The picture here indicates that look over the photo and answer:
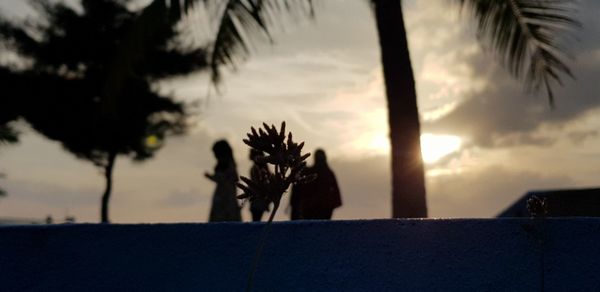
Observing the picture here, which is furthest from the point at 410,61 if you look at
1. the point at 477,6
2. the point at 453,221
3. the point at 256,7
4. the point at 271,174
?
the point at 271,174

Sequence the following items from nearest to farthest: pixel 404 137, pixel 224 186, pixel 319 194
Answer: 1. pixel 404 137
2. pixel 224 186
3. pixel 319 194

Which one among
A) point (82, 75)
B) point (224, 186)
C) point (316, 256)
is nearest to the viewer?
point (316, 256)

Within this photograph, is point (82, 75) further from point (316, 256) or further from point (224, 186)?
point (316, 256)

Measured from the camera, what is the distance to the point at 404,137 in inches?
343

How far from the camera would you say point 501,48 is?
A: 30.2ft

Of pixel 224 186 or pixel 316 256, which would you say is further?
pixel 224 186

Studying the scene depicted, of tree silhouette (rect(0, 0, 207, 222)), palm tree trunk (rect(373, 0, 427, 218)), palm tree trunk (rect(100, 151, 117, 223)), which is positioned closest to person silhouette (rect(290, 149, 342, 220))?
palm tree trunk (rect(373, 0, 427, 218))

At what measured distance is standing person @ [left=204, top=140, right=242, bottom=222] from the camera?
8.86 meters

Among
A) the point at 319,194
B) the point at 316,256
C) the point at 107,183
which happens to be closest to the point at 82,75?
the point at 107,183

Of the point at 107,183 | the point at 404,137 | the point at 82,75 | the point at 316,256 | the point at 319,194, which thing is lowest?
the point at 316,256

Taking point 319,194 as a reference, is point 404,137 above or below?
above

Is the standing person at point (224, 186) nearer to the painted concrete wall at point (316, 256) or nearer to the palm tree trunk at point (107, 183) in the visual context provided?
the painted concrete wall at point (316, 256)

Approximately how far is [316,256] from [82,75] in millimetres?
21880

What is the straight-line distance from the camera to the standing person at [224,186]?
29.1 feet
